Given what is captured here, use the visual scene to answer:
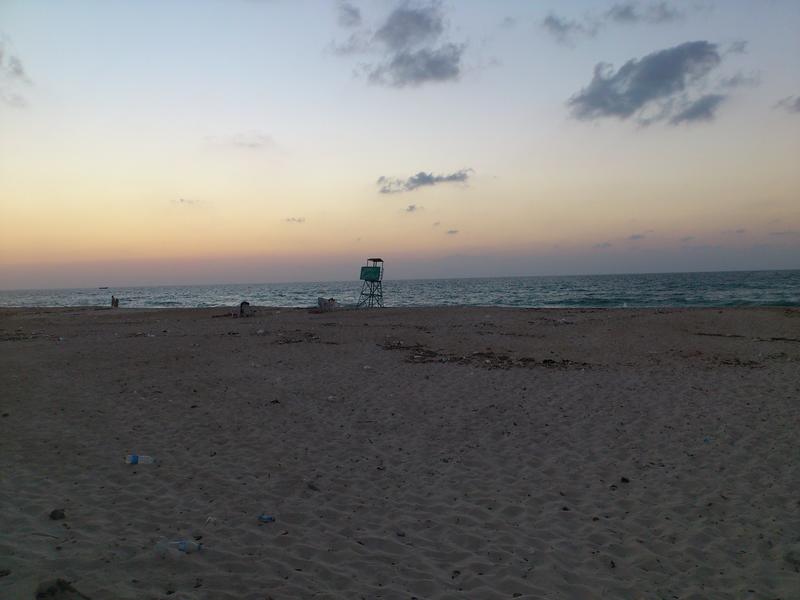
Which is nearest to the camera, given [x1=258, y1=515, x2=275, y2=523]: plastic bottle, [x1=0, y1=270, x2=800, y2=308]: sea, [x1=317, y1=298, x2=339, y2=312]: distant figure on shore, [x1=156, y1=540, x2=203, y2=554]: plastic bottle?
[x1=156, y1=540, x2=203, y2=554]: plastic bottle

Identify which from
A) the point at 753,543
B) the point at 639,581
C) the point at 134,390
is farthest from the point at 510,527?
Answer: the point at 134,390

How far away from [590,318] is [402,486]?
2094 centimetres

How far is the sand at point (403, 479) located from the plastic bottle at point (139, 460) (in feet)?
0.36

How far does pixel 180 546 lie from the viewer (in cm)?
402

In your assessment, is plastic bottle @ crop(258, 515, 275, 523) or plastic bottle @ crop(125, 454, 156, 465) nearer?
plastic bottle @ crop(258, 515, 275, 523)

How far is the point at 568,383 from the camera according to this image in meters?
10.4

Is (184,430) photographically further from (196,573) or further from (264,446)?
(196,573)

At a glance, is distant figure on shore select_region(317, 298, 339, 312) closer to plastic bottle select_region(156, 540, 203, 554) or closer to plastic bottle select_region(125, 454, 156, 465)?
plastic bottle select_region(125, 454, 156, 465)

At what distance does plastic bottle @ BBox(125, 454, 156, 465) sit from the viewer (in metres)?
5.92

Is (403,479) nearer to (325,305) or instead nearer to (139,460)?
(139,460)

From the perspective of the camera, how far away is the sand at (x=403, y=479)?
12.4 feet

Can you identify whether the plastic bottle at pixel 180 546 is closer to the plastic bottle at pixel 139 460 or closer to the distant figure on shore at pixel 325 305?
the plastic bottle at pixel 139 460

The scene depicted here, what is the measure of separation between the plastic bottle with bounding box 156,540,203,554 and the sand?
73 mm

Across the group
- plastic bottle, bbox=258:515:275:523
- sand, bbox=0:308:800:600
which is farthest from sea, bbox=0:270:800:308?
plastic bottle, bbox=258:515:275:523
